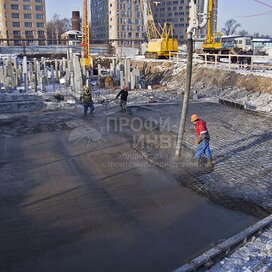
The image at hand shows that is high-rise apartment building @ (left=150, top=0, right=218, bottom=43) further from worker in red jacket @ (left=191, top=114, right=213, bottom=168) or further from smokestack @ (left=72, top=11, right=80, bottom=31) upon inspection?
worker in red jacket @ (left=191, top=114, right=213, bottom=168)

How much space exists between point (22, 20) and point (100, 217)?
81.8 meters

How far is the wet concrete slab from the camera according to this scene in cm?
476

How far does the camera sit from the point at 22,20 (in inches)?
3027

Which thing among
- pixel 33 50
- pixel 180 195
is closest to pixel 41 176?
pixel 180 195

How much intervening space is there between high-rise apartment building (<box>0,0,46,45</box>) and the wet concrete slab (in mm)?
74425

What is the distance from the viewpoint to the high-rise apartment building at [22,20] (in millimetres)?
75312

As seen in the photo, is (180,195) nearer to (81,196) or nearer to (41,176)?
(81,196)

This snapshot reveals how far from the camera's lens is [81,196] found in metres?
6.79

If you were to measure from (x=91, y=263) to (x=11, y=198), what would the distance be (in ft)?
9.52

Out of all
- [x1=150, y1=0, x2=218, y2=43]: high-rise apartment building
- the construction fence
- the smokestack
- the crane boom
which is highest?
[x1=150, y1=0, x2=218, y2=43]: high-rise apartment building

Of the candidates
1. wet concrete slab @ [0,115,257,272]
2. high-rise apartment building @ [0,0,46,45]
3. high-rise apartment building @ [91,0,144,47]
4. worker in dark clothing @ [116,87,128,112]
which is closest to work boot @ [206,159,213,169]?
wet concrete slab @ [0,115,257,272]

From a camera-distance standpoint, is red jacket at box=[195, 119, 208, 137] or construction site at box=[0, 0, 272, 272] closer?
construction site at box=[0, 0, 272, 272]

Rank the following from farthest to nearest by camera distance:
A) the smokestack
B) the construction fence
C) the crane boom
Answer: the smokestack < the crane boom < the construction fence

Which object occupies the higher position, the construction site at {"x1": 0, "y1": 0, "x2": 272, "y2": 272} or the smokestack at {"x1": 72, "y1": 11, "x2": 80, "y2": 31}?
the smokestack at {"x1": 72, "y1": 11, "x2": 80, "y2": 31}
